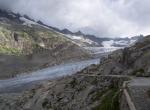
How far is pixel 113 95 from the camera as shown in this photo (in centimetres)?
3416

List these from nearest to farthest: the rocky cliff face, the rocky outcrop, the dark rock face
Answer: the rocky cliff face < the dark rock face < the rocky outcrop

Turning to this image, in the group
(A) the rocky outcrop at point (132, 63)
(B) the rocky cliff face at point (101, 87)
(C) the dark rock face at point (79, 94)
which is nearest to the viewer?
(B) the rocky cliff face at point (101, 87)

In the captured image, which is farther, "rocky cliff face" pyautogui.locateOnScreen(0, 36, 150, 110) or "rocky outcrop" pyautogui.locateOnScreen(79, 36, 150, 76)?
"rocky outcrop" pyautogui.locateOnScreen(79, 36, 150, 76)

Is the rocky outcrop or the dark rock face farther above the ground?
the rocky outcrop

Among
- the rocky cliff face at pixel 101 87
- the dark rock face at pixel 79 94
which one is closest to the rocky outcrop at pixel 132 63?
the rocky cliff face at pixel 101 87

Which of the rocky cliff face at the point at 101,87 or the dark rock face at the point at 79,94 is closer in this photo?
the rocky cliff face at the point at 101,87

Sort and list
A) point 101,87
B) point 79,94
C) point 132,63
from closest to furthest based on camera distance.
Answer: point 101,87 < point 79,94 < point 132,63

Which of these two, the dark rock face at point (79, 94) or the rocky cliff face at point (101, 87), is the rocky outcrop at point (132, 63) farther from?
the dark rock face at point (79, 94)

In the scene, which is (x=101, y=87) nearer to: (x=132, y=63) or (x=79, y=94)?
(x=79, y=94)

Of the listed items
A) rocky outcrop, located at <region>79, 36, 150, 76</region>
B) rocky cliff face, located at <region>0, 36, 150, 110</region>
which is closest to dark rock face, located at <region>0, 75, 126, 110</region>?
rocky cliff face, located at <region>0, 36, 150, 110</region>

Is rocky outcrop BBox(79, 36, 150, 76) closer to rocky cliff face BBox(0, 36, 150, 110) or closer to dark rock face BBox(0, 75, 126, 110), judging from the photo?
rocky cliff face BBox(0, 36, 150, 110)

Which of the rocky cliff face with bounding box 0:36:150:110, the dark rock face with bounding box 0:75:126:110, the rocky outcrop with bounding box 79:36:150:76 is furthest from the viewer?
the rocky outcrop with bounding box 79:36:150:76

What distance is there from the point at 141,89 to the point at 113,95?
18.5 ft

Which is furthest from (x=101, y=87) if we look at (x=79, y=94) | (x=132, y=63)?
(x=132, y=63)
